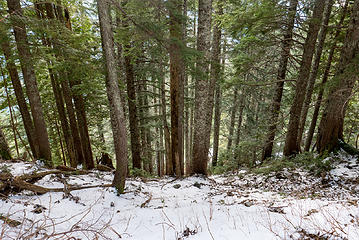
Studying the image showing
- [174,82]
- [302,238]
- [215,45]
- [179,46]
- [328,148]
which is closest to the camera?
[302,238]

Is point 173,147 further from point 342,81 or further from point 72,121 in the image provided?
point 342,81

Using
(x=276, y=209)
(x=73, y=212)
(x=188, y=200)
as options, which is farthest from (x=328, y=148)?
(x=73, y=212)

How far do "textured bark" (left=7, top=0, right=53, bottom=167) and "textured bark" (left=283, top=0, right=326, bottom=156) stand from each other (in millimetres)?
9062

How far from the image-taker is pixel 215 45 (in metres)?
8.66

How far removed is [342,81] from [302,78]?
1915 mm

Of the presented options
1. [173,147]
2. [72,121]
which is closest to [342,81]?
[173,147]

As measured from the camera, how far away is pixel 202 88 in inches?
263

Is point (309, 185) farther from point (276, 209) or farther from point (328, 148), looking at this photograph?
point (276, 209)

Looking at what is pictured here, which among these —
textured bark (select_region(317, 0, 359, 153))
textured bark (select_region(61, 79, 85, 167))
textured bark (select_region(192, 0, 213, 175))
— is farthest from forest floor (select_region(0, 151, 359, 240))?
textured bark (select_region(61, 79, 85, 167))

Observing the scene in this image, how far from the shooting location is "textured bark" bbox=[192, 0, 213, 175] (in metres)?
6.11

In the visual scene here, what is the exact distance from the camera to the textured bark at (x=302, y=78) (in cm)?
637

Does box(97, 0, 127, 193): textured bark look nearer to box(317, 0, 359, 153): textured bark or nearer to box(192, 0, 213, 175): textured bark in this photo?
box(192, 0, 213, 175): textured bark

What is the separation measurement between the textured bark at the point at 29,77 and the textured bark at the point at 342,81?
8234mm

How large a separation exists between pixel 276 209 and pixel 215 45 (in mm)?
7695
